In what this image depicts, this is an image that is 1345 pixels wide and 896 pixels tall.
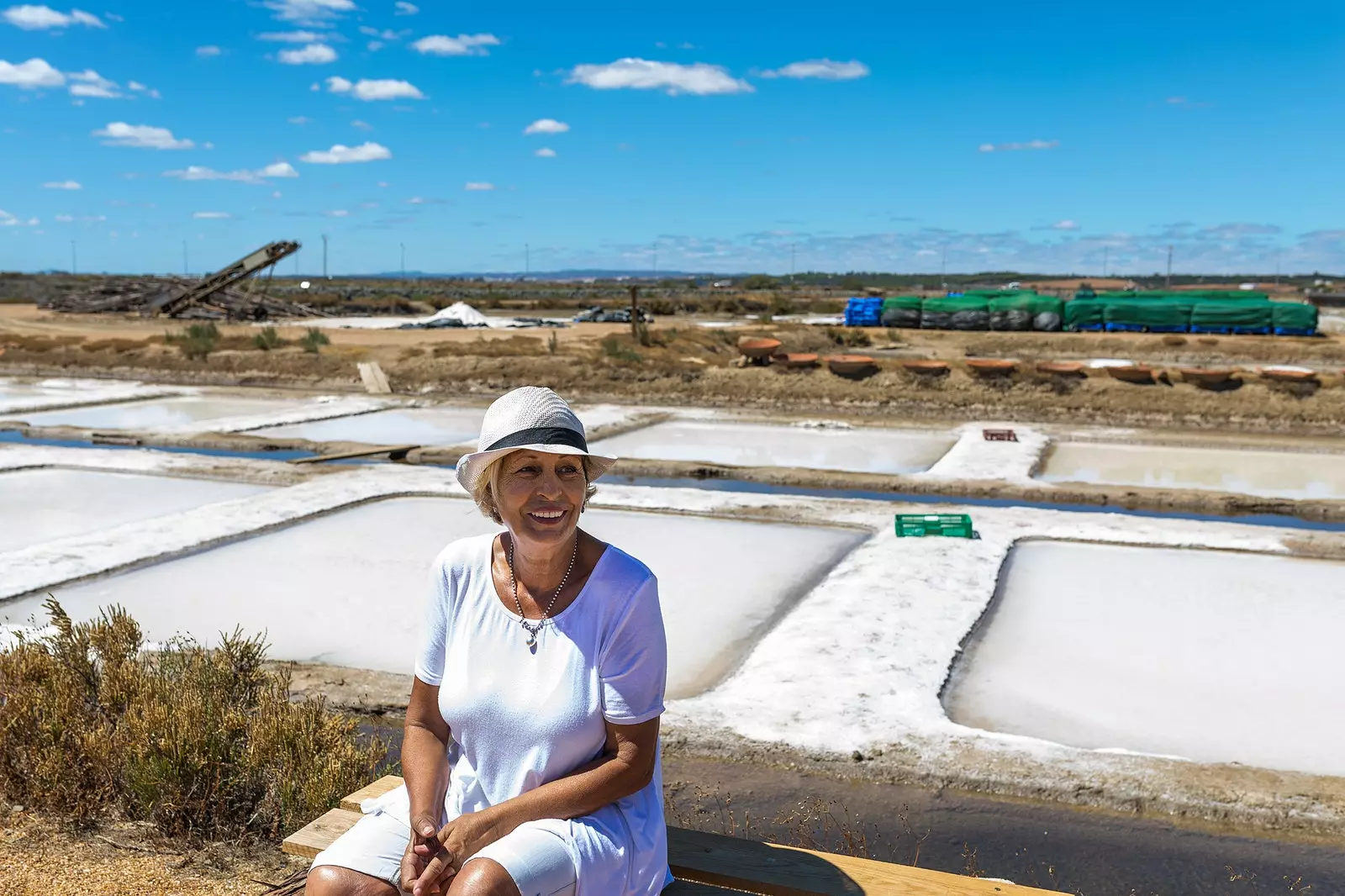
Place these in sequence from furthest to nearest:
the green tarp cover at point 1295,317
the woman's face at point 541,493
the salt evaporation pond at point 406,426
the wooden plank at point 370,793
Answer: the green tarp cover at point 1295,317, the salt evaporation pond at point 406,426, the wooden plank at point 370,793, the woman's face at point 541,493

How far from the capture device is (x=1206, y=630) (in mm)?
6727

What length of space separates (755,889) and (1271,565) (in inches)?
270

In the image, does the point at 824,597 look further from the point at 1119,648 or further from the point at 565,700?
the point at 565,700

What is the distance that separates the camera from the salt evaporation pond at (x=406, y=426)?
14.6 metres

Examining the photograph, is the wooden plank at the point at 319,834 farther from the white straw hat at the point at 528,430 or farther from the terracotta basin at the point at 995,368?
the terracotta basin at the point at 995,368

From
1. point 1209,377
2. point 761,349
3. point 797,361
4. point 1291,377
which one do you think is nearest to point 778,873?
point 1209,377

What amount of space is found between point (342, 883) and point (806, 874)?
1056 millimetres

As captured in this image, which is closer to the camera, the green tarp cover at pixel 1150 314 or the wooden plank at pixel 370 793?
the wooden plank at pixel 370 793

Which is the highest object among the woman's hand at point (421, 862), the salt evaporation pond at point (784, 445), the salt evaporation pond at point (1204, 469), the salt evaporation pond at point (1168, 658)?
the woman's hand at point (421, 862)

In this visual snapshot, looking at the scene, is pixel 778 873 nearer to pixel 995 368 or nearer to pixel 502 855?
pixel 502 855

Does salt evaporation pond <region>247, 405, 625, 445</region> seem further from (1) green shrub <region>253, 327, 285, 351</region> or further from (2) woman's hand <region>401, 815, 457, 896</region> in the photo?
(2) woman's hand <region>401, 815, 457, 896</region>

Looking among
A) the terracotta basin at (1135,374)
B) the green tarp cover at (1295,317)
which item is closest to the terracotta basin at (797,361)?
the terracotta basin at (1135,374)

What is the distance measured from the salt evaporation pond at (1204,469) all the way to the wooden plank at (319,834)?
385 inches

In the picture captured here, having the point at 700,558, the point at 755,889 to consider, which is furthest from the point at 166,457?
the point at 755,889
